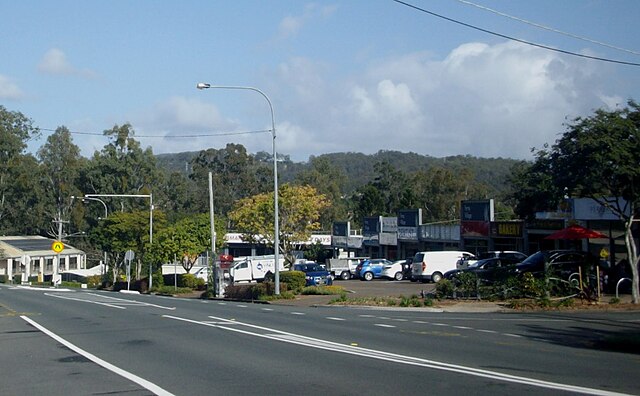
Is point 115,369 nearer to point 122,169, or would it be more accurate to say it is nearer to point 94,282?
point 94,282

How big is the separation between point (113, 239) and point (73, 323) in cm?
4402

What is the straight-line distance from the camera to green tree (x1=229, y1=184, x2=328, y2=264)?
5825 centimetres

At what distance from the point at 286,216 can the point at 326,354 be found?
4296 cm

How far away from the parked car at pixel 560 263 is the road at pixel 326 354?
494 centimetres

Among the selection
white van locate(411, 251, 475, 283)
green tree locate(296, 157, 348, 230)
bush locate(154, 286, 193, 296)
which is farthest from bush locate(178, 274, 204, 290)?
green tree locate(296, 157, 348, 230)

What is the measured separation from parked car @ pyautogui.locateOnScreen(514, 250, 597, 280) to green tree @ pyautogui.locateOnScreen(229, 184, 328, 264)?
26.1m

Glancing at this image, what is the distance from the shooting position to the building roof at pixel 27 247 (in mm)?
83312

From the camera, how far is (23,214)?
3561 inches

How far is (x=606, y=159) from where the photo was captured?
26219 millimetres

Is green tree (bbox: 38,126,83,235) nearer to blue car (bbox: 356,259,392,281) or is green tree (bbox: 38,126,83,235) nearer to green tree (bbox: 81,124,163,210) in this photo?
green tree (bbox: 81,124,163,210)

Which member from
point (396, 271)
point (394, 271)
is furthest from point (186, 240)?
point (396, 271)

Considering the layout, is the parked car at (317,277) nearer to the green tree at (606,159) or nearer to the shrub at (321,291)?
the shrub at (321,291)

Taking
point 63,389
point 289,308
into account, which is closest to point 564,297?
point 289,308

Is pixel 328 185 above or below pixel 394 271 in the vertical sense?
above
